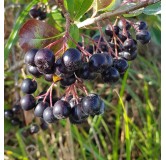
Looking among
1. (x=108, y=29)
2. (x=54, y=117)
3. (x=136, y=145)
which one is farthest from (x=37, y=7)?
(x=136, y=145)

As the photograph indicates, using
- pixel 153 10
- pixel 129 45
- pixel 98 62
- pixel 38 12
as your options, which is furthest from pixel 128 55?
pixel 38 12

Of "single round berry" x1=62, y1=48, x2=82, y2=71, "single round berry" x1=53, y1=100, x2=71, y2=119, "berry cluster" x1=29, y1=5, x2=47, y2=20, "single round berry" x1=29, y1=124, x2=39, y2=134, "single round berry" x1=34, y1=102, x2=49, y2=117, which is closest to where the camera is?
"single round berry" x1=62, y1=48, x2=82, y2=71

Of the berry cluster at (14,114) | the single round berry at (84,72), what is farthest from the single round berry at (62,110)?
the berry cluster at (14,114)

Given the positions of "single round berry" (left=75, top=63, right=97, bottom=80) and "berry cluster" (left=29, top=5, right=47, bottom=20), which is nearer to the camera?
"single round berry" (left=75, top=63, right=97, bottom=80)

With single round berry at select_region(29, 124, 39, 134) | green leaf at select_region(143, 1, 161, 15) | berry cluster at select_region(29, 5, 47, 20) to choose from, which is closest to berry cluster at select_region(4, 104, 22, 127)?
single round berry at select_region(29, 124, 39, 134)

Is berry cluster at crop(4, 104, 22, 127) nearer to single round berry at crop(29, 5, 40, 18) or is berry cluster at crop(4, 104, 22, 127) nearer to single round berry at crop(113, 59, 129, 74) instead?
single round berry at crop(29, 5, 40, 18)

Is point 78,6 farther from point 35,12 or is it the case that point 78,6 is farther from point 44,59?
point 35,12
